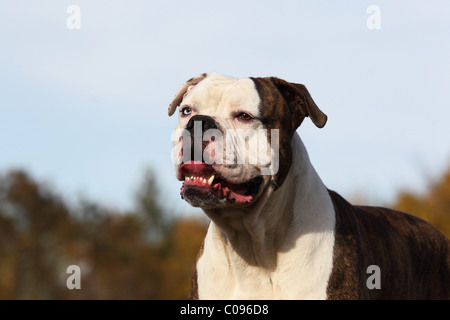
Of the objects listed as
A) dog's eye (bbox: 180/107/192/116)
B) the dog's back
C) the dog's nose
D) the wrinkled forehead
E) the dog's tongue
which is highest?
the wrinkled forehead

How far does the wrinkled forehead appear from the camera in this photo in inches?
226

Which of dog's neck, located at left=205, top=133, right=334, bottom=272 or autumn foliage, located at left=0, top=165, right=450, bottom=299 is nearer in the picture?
dog's neck, located at left=205, top=133, right=334, bottom=272

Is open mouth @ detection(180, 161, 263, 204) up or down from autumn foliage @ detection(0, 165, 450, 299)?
up

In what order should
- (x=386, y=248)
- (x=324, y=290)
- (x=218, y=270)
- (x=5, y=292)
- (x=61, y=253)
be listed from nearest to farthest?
(x=324, y=290) < (x=218, y=270) < (x=386, y=248) < (x=5, y=292) < (x=61, y=253)

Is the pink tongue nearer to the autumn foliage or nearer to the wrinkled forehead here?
the wrinkled forehead

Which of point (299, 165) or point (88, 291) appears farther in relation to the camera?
point (88, 291)

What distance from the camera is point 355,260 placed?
590 cm

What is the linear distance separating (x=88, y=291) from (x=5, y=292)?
1038 cm

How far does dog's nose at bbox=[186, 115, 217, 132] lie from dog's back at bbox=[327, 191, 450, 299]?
57.8 inches

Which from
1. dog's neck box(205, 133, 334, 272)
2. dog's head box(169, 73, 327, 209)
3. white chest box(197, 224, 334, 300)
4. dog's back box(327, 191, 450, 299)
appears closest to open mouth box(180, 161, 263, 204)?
dog's head box(169, 73, 327, 209)

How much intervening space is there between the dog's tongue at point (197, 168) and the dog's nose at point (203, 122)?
262 millimetres

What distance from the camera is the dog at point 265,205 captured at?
5.55 metres
